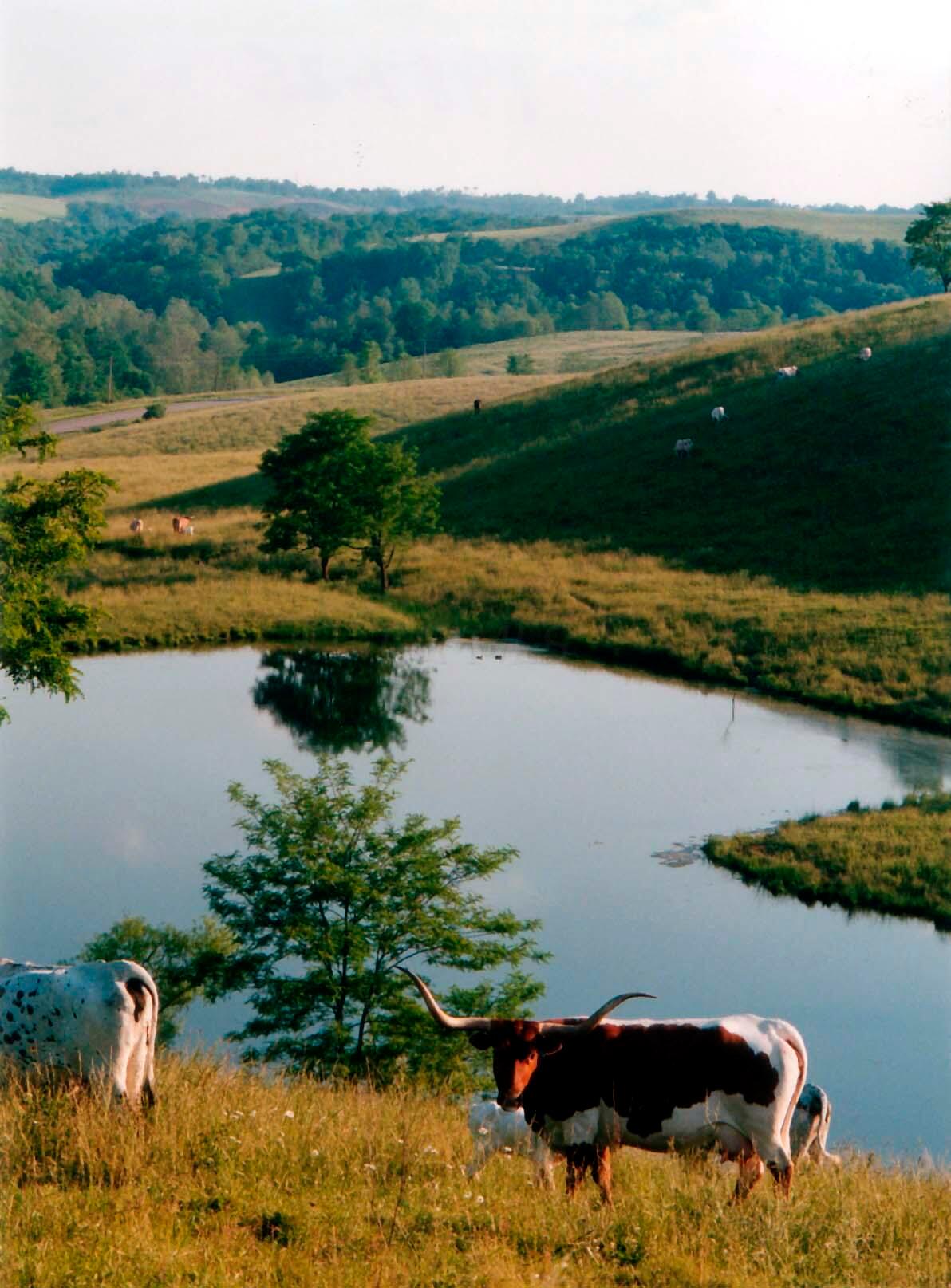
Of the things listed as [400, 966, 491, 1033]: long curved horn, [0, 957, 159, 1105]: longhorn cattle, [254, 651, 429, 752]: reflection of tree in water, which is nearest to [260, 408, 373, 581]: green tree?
[254, 651, 429, 752]: reflection of tree in water

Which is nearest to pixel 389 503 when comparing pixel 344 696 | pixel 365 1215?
pixel 344 696

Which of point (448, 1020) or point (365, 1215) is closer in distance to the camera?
point (365, 1215)

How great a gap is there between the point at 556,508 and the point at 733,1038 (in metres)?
56.6

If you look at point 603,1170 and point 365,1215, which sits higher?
point 365,1215

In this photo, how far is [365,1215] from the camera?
285 inches

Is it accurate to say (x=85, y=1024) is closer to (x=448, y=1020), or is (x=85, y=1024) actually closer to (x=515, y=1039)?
(x=448, y=1020)

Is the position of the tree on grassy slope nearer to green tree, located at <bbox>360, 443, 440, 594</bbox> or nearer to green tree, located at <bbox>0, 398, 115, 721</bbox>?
green tree, located at <bbox>360, 443, 440, 594</bbox>

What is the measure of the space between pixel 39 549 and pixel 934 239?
248ft

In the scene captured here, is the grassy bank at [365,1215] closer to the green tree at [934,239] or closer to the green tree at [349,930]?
the green tree at [349,930]

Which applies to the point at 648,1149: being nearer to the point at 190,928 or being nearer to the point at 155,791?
the point at 190,928

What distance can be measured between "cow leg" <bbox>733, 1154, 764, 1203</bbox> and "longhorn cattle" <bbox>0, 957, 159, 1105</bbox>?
12.2ft

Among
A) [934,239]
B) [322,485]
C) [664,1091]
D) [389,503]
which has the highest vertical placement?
[934,239]

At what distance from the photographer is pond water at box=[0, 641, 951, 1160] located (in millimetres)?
21016

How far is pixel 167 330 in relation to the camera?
567ft
